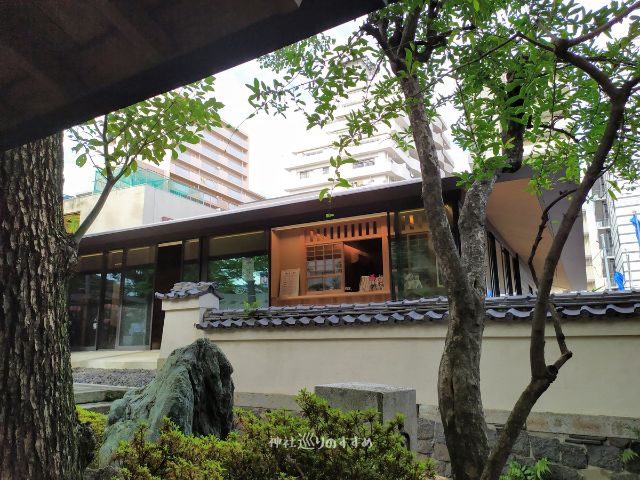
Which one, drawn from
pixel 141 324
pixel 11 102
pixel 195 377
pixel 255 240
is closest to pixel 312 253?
pixel 255 240

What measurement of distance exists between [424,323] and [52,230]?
4.69m

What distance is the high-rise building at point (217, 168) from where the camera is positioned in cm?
5422

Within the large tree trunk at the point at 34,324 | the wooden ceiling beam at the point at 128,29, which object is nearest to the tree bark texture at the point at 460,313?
the wooden ceiling beam at the point at 128,29

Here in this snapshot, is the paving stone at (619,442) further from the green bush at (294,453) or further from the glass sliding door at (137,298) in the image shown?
the glass sliding door at (137,298)

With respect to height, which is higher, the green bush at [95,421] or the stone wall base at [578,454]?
the green bush at [95,421]

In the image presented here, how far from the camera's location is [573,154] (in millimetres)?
4355

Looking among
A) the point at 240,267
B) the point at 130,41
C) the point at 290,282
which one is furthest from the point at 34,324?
the point at 240,267

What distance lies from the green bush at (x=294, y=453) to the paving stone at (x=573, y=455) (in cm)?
Result: 338

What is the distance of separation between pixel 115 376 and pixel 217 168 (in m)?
Result: 53.7

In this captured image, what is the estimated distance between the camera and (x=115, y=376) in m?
9.21

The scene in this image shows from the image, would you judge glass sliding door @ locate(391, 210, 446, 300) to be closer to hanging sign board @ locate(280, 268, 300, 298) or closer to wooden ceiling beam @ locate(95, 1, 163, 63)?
hanging sign board @ locate(280, 268, 300, 298)

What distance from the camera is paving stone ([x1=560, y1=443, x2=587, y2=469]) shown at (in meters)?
5.02

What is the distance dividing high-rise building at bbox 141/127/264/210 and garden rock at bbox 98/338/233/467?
48262 mm

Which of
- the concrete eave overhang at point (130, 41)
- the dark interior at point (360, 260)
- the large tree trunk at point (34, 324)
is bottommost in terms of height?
the large tree trunk at point (34, 324)
